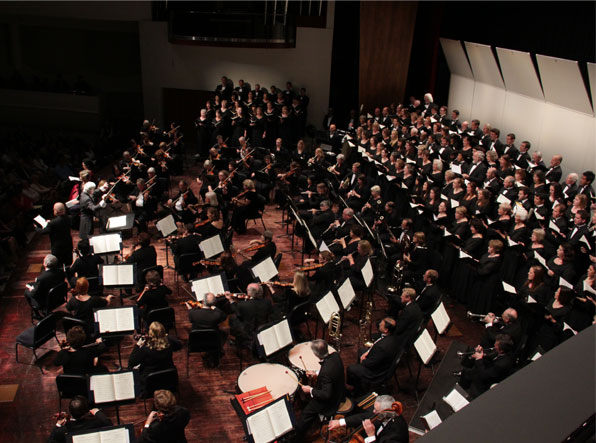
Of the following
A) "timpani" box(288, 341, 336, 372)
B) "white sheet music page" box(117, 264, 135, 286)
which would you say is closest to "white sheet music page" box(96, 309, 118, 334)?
"white sheet music page" box(117, 264, 135, 286)

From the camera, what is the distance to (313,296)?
825cm

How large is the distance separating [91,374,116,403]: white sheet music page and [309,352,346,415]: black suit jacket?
2122 mm

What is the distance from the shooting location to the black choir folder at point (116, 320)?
6.62 meters

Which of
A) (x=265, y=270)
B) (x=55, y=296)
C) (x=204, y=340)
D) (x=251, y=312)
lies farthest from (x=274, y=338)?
(x=55, y=296)

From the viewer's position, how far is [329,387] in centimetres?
582

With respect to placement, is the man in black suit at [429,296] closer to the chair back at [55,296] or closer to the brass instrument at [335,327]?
the brass instrument at [335,327]

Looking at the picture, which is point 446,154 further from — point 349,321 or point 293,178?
point 349,321

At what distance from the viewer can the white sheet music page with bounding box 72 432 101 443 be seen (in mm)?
4660

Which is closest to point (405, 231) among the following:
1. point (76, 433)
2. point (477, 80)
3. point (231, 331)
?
point (231, 331)

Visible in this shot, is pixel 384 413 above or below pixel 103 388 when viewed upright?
above

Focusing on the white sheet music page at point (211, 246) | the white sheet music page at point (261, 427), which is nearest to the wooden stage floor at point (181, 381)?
the white sheet music page at point (211, 246)

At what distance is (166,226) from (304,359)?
3864mm

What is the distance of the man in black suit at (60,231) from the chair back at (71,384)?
12.4ft

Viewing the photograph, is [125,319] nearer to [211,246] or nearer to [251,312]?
[251,312]
